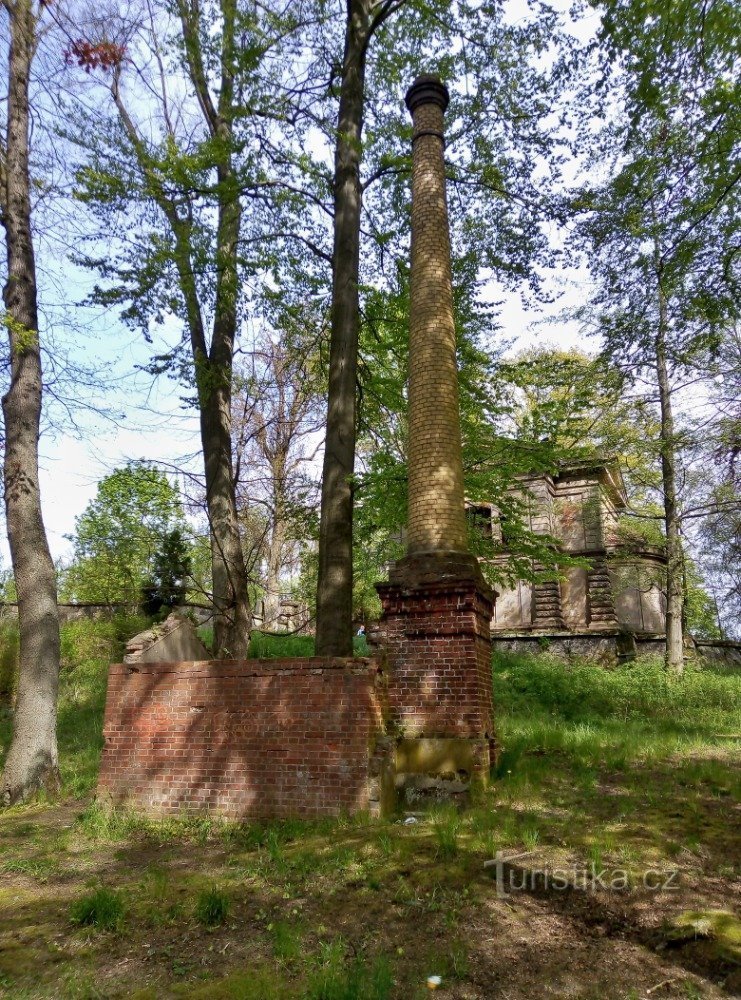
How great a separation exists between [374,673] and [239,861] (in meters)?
2.07

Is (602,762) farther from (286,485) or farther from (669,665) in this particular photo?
(286,485)

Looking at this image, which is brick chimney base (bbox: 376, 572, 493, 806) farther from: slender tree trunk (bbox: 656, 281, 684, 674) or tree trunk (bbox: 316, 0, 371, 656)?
slender tree trunk (bbox: 656, 281, 684, 674)

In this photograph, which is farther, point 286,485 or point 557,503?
point 557,503

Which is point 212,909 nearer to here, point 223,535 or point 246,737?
point 246,737

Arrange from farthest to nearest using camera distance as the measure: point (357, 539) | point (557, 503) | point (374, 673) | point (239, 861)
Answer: point (557, 503), point (357, 539), point (374, 673), point (239, 861)

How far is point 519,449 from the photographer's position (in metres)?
10.9

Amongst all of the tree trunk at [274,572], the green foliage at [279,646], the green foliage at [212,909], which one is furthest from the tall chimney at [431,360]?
the tree trunk at [274,572]

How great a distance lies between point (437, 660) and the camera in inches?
273

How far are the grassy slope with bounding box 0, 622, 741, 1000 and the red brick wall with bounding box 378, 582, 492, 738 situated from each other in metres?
0.83

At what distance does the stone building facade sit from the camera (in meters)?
21.5

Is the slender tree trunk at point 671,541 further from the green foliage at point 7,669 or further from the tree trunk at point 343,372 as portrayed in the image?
the green foliage at point 7,669

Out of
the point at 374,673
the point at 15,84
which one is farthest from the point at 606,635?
the point at 15,84

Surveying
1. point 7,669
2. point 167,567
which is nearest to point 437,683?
point 167,567

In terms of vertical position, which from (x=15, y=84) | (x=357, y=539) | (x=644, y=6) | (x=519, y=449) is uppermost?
(x=15, y=84)
